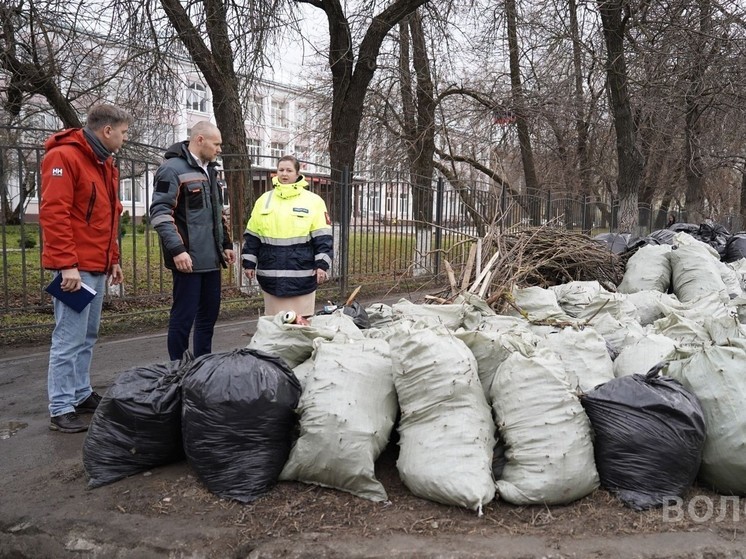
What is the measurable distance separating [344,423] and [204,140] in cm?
210

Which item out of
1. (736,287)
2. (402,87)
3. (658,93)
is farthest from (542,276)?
(402,87)

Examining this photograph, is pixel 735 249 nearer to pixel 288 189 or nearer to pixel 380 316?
pixel 380 316

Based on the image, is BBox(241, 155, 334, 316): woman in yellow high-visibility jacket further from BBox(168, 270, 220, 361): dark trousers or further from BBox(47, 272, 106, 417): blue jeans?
BBox(47, 272, 106, 417): blue jeans

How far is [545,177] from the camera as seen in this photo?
20109 millimetres

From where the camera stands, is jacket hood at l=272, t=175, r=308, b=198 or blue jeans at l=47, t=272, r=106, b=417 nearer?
blue jeans at l=47, t=272, r=106, b=417

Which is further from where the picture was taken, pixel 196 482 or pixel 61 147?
pixel 61 147

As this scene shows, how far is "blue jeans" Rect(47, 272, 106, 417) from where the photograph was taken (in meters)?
3.31

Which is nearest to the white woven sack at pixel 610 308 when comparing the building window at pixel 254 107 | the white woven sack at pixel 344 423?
the white woven sack at pixel 344 423

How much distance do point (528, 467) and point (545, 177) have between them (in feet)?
61.3

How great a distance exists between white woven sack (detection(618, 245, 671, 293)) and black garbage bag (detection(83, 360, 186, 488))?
438cm

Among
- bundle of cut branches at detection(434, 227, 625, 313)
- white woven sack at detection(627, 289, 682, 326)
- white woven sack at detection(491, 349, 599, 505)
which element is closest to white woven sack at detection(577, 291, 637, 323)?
white woven sack at detection(627, 289, 682, 326)

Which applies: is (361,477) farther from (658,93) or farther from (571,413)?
(658,93)

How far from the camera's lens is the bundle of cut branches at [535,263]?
15.1 ft

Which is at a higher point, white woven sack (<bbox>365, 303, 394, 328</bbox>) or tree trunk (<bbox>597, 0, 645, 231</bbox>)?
tree trunk (<bbox>597, 0, 645, 231</bbox>)
